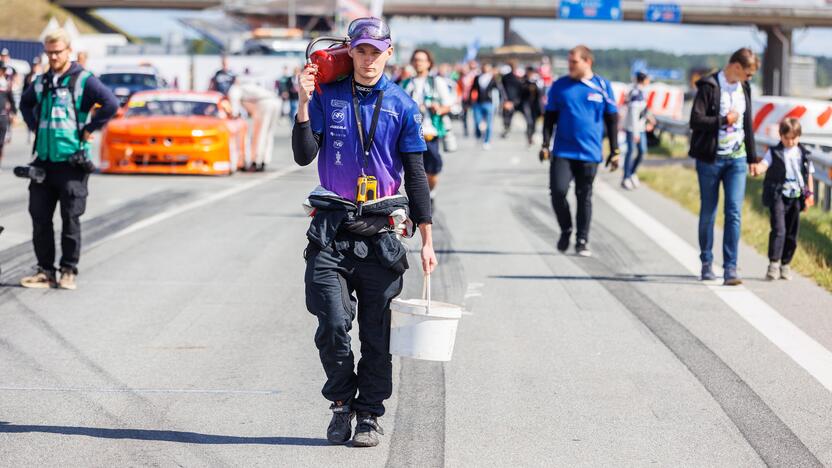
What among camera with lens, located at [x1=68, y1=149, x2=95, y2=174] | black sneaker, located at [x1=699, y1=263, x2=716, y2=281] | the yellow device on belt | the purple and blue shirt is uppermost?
the purple and blue shirt

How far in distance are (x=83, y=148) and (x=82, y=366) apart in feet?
9.21

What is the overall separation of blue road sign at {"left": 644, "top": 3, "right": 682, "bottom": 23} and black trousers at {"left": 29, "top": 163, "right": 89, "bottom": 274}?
77400 millimetres

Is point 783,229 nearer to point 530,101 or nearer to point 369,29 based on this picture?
point 369,29

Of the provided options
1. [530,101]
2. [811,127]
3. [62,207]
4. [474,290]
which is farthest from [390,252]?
Answer: [530,101]

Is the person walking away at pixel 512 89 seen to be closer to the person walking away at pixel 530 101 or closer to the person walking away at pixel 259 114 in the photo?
the person walking away at pixel 530 101

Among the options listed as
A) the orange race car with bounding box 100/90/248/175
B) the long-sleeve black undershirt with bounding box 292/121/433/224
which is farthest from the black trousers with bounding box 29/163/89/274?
the orange race car with bounding box 100/90/248/175

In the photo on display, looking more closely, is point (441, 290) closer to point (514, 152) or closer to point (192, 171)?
point (192, 171)

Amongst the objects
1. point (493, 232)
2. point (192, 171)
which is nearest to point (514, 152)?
point (192, 171)

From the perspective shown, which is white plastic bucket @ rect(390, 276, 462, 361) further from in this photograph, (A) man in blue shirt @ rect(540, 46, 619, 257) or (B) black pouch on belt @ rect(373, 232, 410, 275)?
(A) man in blue shirt @ rect(540, 46, 619, 257)

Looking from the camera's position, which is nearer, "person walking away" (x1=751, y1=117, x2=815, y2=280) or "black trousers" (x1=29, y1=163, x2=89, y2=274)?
"black trousers" (x1=29, y1=163, x2=89, y2=274)

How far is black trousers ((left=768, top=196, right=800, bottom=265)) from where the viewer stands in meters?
10.7

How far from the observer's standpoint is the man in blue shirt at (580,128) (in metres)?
11.9

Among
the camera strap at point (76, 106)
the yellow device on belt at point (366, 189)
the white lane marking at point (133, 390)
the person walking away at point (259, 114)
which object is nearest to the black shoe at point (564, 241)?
the camera strap at point (76, 106)

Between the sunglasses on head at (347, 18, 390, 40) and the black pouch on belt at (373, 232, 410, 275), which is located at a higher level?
the sunglasses on head at (347, 18, 390, 40)
